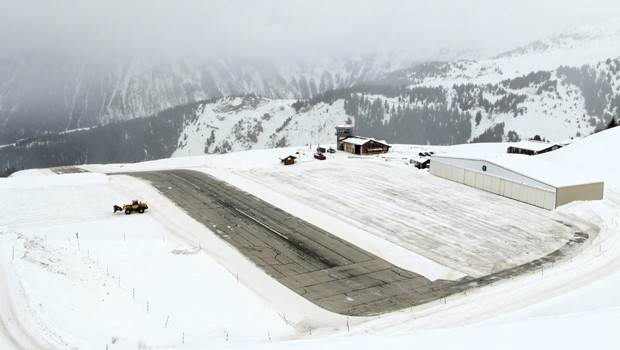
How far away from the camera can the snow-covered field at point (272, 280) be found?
18.8m

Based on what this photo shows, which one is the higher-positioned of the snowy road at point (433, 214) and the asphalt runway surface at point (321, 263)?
the asphalt runway surface at point (321, 263)

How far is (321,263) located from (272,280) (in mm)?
4471

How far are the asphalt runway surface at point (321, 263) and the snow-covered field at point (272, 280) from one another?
1094 millimetres

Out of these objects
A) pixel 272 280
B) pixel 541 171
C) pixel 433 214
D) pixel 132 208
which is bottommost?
pixel 433 214

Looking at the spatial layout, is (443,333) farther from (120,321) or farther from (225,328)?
(120,321)

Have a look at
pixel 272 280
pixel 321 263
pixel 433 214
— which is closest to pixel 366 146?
pixel 433 214

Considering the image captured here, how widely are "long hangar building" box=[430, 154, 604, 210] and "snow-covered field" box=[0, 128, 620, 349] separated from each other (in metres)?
1.54

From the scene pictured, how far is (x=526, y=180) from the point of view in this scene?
4875cm

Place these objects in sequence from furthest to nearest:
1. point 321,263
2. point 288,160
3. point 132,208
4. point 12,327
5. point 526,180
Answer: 1. point 288,160
2. point 526,180
3. point 132,208
4. point 321,263
5. point 12,327

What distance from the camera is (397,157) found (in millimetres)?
80500

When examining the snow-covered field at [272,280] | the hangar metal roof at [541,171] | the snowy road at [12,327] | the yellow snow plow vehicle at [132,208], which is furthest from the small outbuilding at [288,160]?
the snowy road at [12,327]

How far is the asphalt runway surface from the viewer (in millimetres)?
26938

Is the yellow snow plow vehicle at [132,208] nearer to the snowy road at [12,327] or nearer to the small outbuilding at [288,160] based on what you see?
the snowy road at [12,327]

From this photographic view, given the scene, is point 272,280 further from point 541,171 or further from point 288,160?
point 288,160
